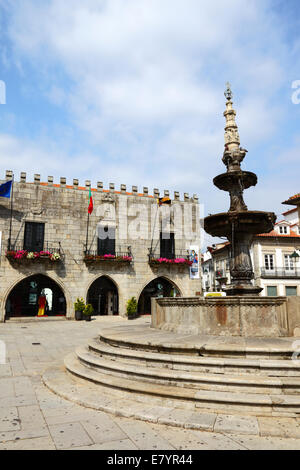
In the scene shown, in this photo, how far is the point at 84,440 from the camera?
12.4 feet

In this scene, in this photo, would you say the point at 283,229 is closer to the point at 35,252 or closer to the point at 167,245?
the point at 167,245

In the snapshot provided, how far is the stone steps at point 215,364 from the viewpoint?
496 centimetres

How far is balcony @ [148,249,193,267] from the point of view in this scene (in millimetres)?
25816

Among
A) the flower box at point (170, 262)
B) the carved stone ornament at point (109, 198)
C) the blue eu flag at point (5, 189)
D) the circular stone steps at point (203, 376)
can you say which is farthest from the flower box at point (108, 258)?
the circular stone steps at point (203, 376)

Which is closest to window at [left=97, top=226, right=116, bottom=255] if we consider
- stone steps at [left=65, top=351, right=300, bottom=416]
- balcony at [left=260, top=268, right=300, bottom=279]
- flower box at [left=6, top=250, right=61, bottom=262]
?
flower box at [left=6, top=250, right=61, bottom=262]

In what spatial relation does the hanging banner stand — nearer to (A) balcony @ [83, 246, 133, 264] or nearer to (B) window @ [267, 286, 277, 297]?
(A) balcony @ [83, 246, 133, 264]

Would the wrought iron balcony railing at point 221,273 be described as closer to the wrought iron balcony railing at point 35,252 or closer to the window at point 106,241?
the window at point 106,241

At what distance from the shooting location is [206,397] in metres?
4.59

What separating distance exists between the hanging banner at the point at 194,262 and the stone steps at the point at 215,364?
21617 millimetres

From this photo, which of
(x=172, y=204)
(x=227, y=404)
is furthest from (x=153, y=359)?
(x=172, y=204)

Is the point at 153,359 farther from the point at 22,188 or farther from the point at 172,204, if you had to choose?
the point at 172,204

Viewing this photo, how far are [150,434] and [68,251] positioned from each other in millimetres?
20802

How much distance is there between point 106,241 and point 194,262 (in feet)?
25.4

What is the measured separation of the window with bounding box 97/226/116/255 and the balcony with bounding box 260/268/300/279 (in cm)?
1708
